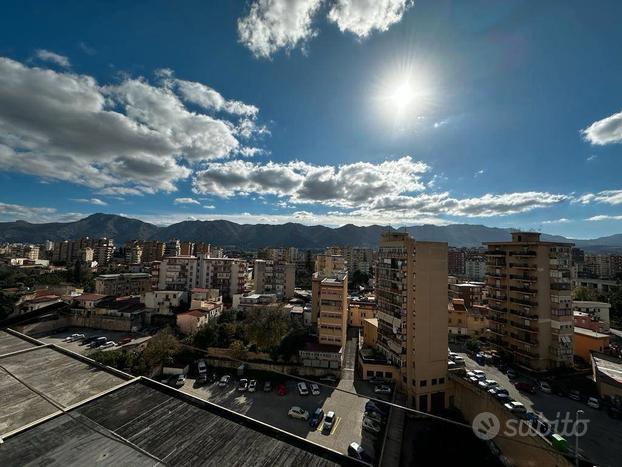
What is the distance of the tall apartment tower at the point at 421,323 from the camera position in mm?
18781

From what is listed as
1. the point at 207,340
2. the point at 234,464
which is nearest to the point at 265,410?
the point at 207,340

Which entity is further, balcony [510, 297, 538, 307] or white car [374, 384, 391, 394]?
balcony [510, 297, 538, 307]

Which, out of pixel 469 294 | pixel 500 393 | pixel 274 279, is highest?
pixel 274 279

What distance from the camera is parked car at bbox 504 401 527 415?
14859mm

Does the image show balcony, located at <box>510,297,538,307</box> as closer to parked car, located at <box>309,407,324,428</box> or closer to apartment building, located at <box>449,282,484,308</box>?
apartment building, located at <box>449,282,484,308</box>

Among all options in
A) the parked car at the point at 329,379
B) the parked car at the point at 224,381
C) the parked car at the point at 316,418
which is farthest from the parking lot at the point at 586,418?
the parked car at the point at 224,381

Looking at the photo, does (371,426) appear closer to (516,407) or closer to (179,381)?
(516,407)

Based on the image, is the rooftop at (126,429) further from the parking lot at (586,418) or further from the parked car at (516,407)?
the parking lot at (586,418)

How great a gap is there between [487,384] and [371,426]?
8.74m

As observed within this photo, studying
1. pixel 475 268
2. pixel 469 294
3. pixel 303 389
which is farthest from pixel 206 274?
pixel 475 268

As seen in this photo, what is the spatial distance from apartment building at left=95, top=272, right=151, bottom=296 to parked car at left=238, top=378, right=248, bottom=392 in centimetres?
3111

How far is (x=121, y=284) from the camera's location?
1762 inches

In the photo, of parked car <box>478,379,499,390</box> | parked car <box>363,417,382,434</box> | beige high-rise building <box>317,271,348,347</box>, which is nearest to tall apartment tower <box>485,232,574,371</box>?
parked car <box>478,379,499,390</box>

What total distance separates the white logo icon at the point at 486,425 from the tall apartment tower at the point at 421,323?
2842 mm
